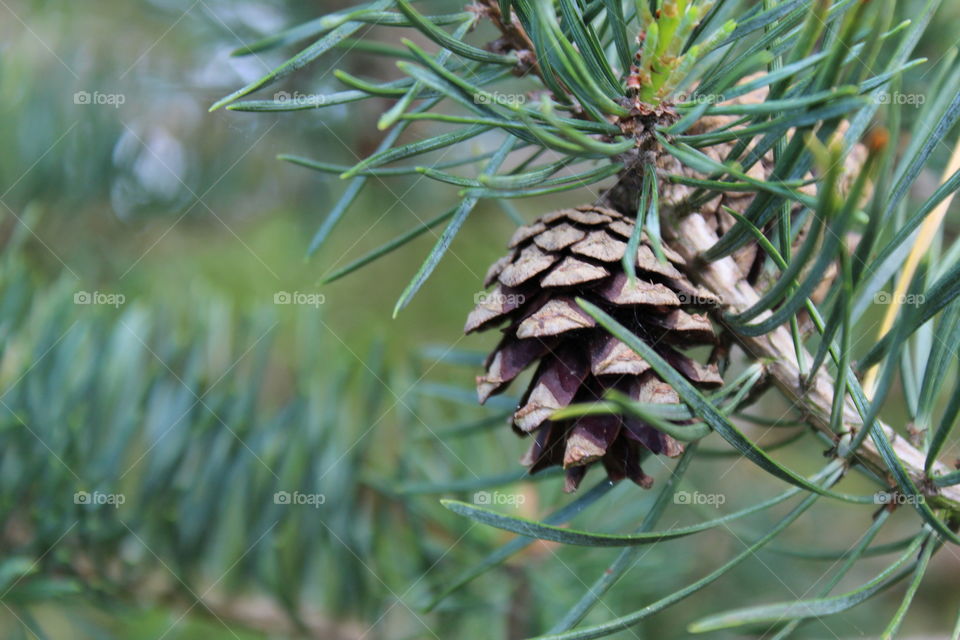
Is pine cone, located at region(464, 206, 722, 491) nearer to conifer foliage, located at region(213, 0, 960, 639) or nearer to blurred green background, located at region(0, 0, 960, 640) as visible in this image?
conifer foliage, located at region(213, 0, 960, 639)

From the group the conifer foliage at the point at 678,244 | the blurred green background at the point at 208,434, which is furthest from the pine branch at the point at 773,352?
the blurred green background at the point at 208,434

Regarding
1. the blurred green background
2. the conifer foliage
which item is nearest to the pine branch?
the conifer foliage

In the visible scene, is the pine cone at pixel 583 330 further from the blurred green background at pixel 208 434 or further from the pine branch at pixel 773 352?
the blurred green background at pixel 208 434

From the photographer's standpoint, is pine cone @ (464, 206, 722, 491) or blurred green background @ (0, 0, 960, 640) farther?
blurred green background @ (0, 0, 960, 640)

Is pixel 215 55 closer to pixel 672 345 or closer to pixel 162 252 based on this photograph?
pixel 162 252

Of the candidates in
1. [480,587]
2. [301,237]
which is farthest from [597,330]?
[301,237]

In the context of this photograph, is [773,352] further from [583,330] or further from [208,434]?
[208,434]
